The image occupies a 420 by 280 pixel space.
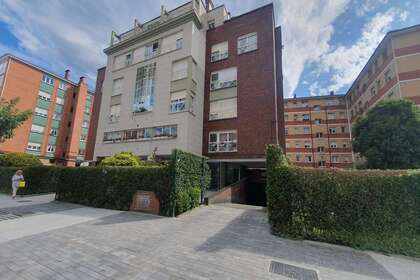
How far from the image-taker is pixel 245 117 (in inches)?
687

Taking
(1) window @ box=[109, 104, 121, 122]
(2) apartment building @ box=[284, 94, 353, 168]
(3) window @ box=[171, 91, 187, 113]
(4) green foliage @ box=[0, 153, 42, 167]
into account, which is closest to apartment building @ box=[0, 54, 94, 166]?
(4) green foliage @ box=[0, 153, 42, 167]

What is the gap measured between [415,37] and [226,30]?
62.1 ft

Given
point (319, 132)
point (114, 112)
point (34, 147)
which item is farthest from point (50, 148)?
point (319, 132)

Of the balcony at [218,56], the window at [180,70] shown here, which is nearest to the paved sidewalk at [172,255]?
the window at [180,70]

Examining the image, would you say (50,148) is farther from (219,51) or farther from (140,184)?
(140,184)

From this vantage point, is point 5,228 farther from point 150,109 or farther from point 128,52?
point 128,52

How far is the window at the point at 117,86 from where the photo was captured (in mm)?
21038

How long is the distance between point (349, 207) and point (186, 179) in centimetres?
637

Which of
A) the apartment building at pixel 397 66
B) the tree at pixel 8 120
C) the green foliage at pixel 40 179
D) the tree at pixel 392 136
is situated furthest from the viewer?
the apartment building at pixel 397 66

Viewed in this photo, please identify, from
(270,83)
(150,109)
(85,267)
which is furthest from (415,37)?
(85,267)

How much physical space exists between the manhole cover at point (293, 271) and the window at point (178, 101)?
14370 mm

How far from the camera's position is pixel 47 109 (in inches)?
1396

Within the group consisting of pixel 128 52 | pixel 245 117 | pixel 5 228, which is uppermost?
pixel 128 52

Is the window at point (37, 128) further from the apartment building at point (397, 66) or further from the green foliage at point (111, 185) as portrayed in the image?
the apartment building at point (397, 66)
